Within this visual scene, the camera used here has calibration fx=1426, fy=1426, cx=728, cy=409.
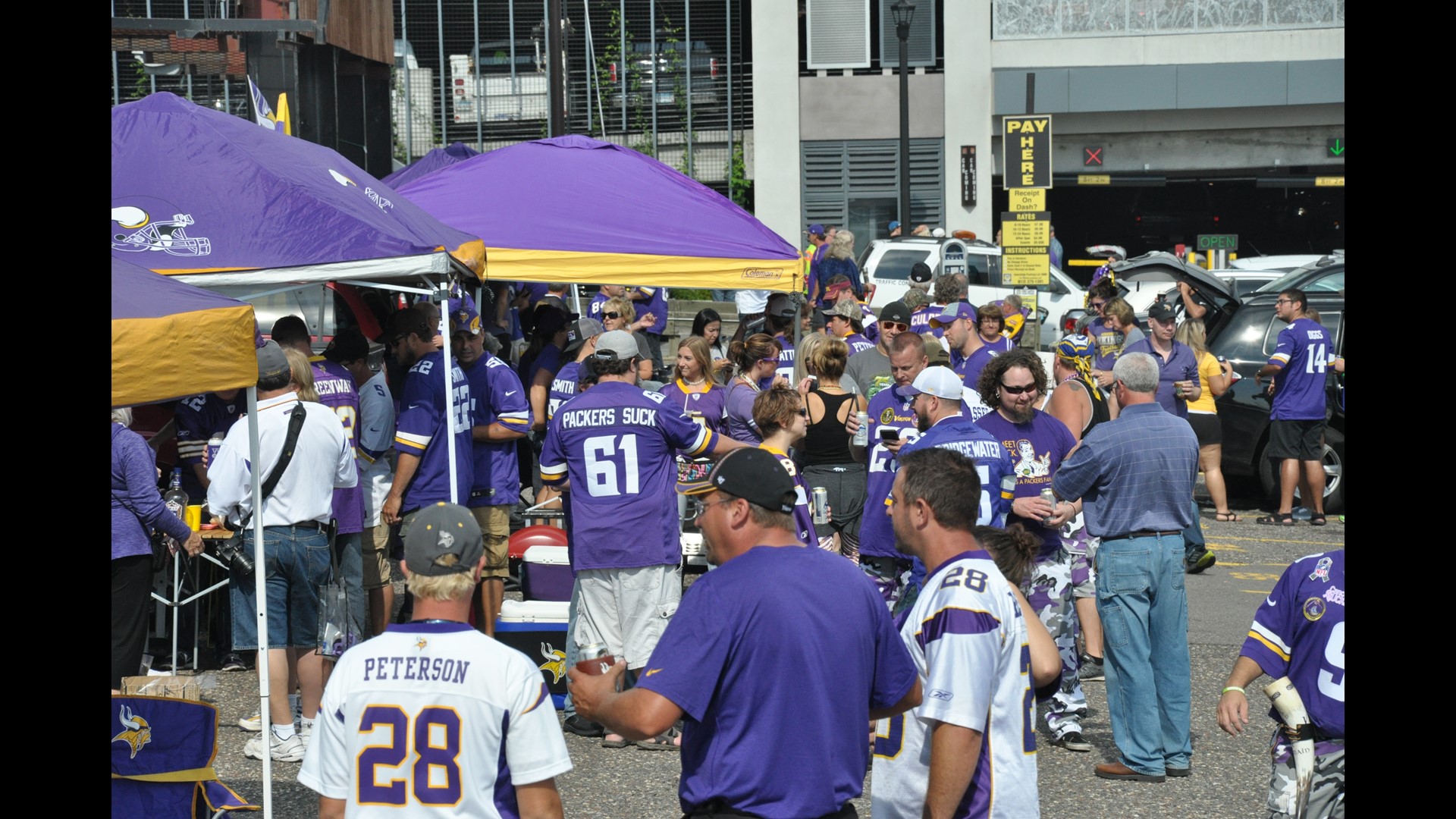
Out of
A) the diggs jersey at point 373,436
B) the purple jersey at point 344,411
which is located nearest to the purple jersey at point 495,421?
the diggs jersey at point 373,436

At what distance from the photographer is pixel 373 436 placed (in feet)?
26.5

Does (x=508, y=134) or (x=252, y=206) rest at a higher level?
(x=508, y=134)

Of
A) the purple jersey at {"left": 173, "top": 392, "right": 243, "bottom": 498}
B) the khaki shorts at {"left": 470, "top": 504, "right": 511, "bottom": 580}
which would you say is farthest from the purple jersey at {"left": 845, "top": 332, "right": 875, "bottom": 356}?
the purple jersey at {"left": 173, "top": 392, "right": 243, "bottom": 498}

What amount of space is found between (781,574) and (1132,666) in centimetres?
352

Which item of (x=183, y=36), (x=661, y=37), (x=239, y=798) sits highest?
(x=661, y=37)

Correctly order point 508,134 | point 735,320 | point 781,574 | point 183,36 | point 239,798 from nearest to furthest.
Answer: point 781,574 → point 239,798 → point 183,36 → point 735,320 → point 508,134

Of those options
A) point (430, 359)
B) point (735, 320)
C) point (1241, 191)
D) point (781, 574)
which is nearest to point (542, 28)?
point (735, 320)

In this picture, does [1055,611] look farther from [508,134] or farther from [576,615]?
[508,134]

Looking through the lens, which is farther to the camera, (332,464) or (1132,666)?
(332,464)

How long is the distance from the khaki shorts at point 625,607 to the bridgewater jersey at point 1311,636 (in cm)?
348

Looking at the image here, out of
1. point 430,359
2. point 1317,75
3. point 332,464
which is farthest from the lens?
point 1317,75

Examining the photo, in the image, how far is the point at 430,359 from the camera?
8289 mm

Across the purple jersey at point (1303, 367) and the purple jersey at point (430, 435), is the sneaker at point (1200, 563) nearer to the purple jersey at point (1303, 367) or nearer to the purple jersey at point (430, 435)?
the purple jersey at point (1303, 367)

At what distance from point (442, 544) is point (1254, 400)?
1150cm
